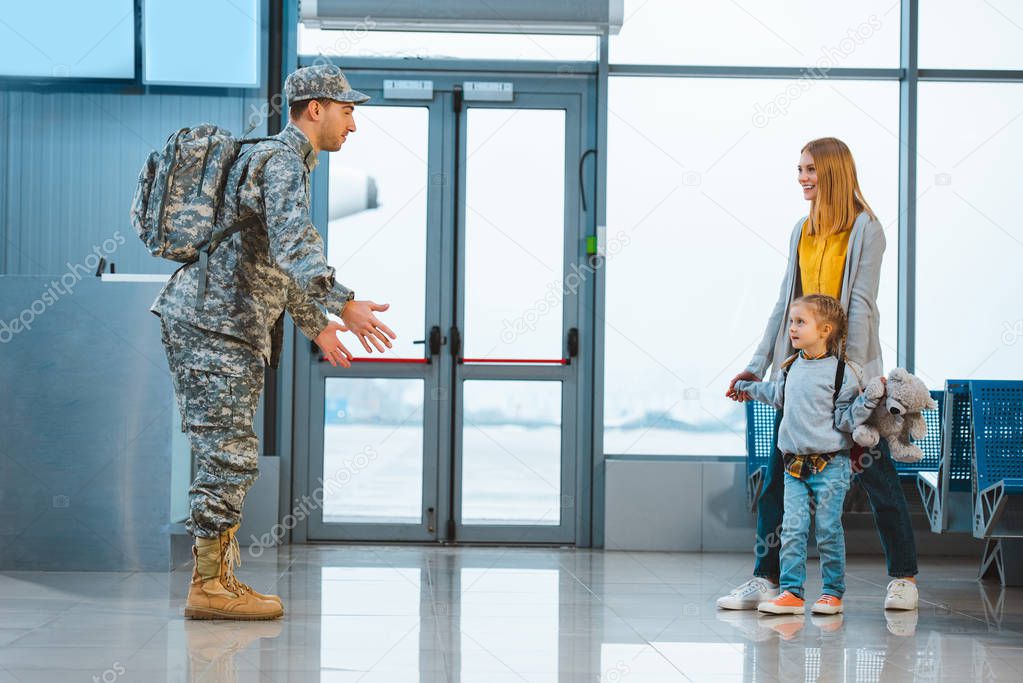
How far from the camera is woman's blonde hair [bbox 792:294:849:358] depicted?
11.9 ft

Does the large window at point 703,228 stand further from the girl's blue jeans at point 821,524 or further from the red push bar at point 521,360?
the girl's blue jeans at point 821,524

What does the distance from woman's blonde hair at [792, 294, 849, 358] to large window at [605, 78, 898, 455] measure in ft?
6.83

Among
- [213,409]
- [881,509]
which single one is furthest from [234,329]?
[881,509]

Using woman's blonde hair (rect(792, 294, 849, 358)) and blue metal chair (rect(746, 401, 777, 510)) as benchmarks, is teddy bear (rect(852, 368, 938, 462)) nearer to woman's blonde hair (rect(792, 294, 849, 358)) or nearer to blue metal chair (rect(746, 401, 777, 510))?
woman's blonde hair (rect(792, 294, 849, 358))

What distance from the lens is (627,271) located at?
5.76 m

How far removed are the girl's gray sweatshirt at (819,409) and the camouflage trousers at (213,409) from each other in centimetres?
169

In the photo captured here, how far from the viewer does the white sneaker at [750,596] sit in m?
3.75

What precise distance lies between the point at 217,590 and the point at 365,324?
102 cm

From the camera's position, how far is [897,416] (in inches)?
140

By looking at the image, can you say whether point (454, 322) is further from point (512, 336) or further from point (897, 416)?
point (897, 416)

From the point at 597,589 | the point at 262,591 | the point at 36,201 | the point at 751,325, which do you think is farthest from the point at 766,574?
the point at 36,201

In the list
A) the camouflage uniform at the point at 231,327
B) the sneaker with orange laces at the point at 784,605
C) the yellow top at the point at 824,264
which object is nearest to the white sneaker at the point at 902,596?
the sneaker with orange laces at the point at 784,605

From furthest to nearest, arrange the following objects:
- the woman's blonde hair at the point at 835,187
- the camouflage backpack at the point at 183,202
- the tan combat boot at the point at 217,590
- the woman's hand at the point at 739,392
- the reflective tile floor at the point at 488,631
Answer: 1. the woman's hand at the point at 739,392
2. the woman's blonde hair at the point at 835,187
3. the tan combat boot at the point at 217,590
4. the camouflage backpack at the point at 183,202
5. the reflective tile floor at the point at 488,631

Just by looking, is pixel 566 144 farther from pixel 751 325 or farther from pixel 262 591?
pixel 262 591
